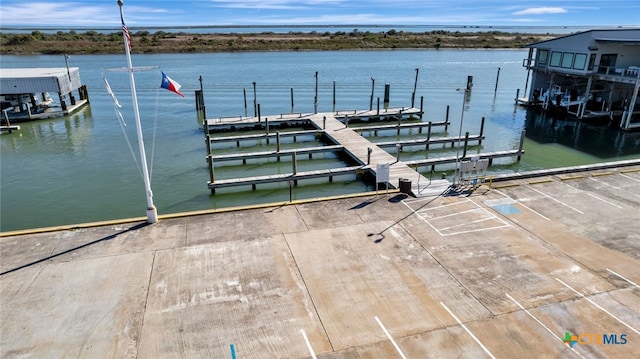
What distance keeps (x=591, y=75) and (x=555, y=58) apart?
486 centimetres

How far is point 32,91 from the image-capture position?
1577 inches

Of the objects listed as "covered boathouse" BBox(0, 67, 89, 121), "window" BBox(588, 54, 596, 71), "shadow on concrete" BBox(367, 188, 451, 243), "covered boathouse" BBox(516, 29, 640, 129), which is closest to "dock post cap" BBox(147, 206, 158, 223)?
"shadow on concrete" BBox(367, 188, 451, 243)

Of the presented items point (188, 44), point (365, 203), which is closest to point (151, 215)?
point (365, 203)

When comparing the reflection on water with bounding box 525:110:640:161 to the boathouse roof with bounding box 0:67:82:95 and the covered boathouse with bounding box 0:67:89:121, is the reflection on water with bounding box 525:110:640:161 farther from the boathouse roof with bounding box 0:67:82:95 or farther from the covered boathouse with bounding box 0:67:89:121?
the covered boathouse with bounding box 0:67:89:121

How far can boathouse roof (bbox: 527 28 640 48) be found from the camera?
34969 millimetres

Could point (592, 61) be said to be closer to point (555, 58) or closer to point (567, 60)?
point (567, 60)

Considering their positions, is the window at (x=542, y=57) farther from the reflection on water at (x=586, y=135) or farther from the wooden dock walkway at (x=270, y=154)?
the wooden dock walkway at (x=270, y=154)

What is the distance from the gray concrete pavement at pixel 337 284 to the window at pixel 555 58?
29.6 metres

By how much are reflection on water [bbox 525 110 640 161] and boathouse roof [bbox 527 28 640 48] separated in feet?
24.0

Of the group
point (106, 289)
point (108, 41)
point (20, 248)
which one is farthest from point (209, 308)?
point (108, 41)

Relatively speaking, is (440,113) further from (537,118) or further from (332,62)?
(332,62)

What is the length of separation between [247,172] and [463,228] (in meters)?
15.5

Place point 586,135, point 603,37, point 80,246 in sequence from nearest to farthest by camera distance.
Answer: point 80,246, point 586,135, point 603,37

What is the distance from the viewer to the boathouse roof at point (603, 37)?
1377 inches
